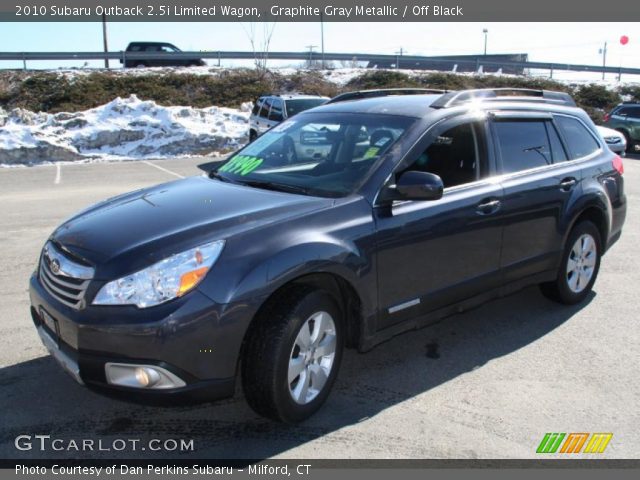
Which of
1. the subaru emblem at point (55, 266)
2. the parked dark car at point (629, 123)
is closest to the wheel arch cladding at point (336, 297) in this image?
the subaru emblem at point (55, 266)

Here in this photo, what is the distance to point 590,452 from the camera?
3363 millimetres

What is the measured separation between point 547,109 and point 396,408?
118 inches

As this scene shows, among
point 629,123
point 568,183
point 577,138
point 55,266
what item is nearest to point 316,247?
point 55,266

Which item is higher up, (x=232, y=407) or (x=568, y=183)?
(x=568, y=183)

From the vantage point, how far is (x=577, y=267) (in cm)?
550

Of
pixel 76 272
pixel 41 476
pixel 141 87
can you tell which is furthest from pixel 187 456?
pixel 141 87

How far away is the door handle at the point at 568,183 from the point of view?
5116mm

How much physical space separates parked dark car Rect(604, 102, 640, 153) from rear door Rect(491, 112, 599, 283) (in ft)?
51.8

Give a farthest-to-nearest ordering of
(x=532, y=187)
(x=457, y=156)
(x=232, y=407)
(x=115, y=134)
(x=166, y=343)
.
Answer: (x=115, y=134) → (x=532, y=187) → (x=457, y=156) → (x=232, y=407) → (x=166, y=343)

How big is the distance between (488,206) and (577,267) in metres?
1.58

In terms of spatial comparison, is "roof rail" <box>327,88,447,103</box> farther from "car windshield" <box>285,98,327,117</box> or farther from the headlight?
"car windshield" <box>285,98,327,117</box>

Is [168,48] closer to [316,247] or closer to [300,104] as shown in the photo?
[300,104]

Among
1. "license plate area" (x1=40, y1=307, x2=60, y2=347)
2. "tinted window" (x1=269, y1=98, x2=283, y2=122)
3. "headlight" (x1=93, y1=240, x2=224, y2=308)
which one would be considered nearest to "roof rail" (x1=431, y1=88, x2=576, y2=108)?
"headlight" (x1=93, y1=240, x2=224, y2=308)

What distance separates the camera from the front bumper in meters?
2.97
